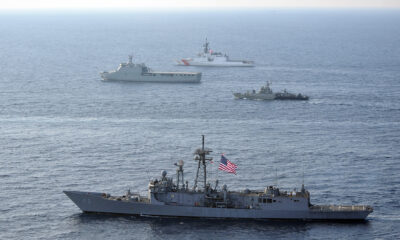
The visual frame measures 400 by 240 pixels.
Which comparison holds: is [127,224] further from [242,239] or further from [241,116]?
[241,116]

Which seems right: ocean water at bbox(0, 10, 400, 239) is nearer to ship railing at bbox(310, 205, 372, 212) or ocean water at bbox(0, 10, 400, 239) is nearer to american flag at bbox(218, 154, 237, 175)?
ship railing at bbox(310, 205, 372, 212)

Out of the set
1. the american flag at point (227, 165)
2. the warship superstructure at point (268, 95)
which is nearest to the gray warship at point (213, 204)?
the american flag at point (227, 165)

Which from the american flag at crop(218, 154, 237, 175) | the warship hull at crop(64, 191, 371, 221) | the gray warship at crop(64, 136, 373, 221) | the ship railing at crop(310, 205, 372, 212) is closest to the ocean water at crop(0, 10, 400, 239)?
the warship hull at crop(64, 191, 371, 221)

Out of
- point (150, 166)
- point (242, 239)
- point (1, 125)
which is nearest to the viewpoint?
point (242, 239)

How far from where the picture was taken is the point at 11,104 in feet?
535

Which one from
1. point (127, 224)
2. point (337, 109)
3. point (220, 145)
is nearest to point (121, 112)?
point (220, 145)

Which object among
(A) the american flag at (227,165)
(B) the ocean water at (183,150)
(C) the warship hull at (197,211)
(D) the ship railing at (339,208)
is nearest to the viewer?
(B) the ocean water at (183,150)

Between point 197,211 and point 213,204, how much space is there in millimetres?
2256

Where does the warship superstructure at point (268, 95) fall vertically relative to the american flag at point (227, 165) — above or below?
above

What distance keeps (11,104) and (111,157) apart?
2048 inches

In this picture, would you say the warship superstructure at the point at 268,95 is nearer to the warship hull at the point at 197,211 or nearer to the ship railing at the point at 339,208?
the ship railing at the point at 339,208

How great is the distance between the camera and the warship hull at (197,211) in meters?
94.5

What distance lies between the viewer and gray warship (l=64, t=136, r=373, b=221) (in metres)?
94.8

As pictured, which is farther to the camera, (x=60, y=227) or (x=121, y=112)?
(x=121, y=112)
